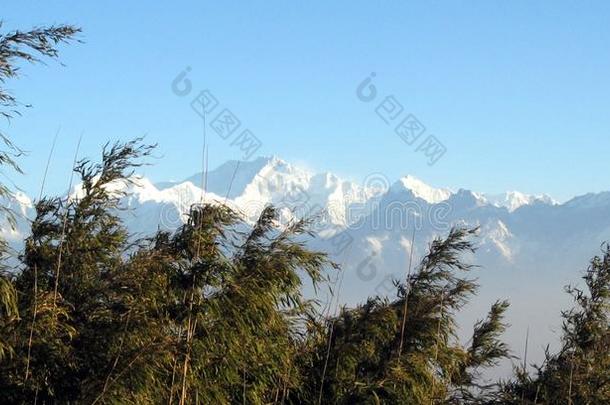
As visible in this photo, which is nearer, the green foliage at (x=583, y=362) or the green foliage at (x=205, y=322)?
the green foliage at (x=205, y=322)

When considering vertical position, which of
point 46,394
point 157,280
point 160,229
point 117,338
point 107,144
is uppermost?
point 107,144

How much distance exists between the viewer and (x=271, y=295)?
15453 mm

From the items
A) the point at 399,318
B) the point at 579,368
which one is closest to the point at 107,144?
the point at 399,318

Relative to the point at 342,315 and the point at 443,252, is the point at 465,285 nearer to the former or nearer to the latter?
the point at 443,252

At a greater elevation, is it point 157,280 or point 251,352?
point 157,280

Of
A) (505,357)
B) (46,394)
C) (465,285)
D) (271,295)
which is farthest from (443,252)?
(46,394)

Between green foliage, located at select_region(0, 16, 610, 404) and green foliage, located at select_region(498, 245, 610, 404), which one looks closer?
green foliage, located at select_region(0, 16, 610, 404)

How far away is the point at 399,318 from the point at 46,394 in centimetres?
837

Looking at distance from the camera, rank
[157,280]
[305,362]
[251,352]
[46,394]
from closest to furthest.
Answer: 1. [46,394]
2. [157,280]
3. [251,352]
4. [305,362]

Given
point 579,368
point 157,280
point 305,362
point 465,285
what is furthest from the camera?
point 465,285

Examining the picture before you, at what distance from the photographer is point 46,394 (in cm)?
1309

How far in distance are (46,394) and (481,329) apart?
1283 cm

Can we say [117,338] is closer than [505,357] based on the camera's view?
Yes

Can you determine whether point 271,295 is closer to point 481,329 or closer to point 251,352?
point 251,352
